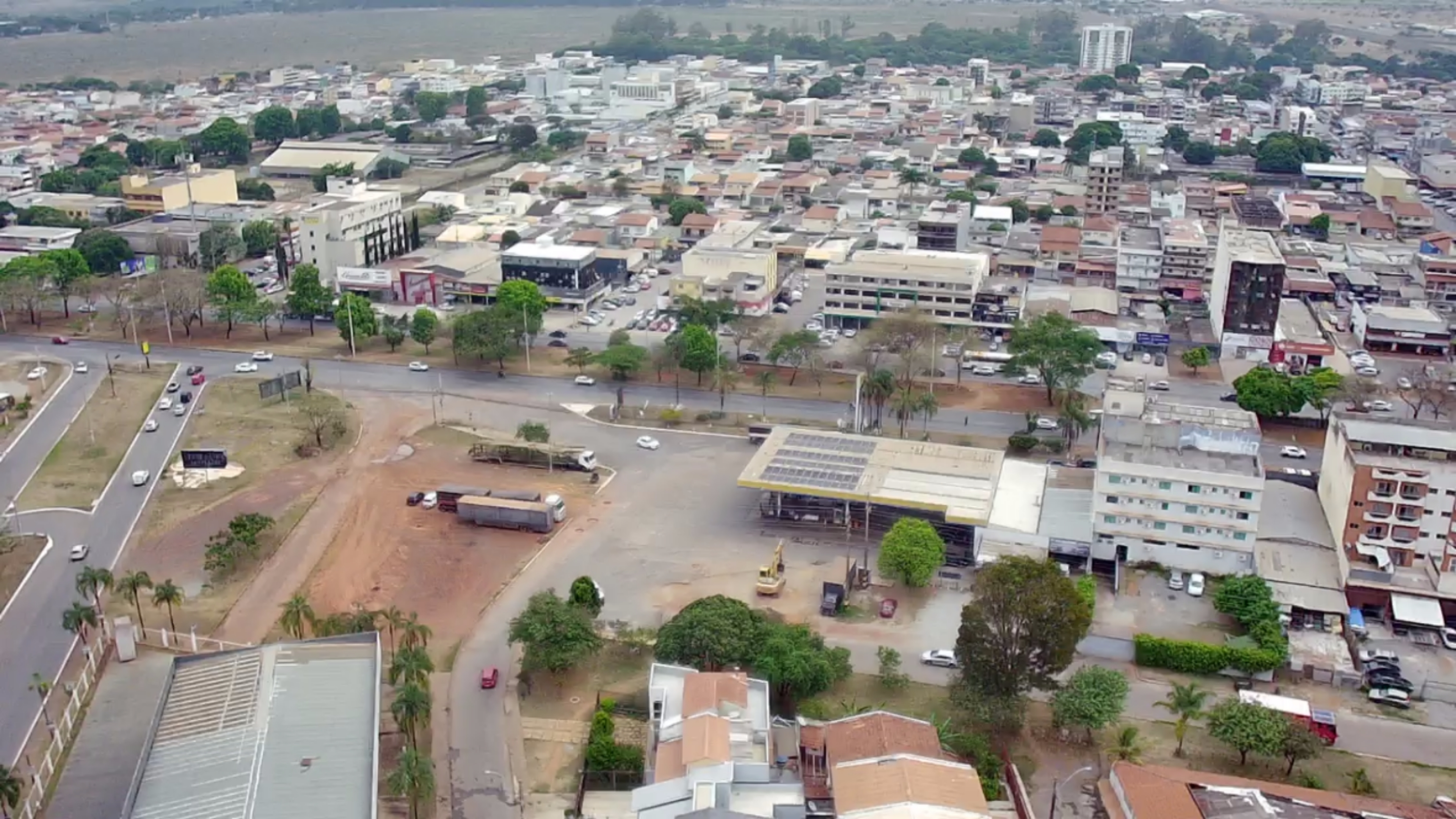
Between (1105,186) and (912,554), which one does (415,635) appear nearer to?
(912,554)

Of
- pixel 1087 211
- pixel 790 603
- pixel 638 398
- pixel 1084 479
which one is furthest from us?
pixel 1087 211

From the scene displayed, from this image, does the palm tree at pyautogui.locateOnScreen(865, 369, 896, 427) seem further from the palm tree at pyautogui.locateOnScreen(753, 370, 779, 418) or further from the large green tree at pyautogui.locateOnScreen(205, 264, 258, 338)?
the large green tree at pyautogui.locateOnScreen(205, 264, 258, 338)

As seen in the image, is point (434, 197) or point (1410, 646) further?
point (434, 197)

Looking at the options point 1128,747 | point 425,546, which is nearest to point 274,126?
point 425,546

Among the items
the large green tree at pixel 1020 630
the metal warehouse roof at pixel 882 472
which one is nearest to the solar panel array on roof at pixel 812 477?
the metal warehouse roof at pixel 882 472

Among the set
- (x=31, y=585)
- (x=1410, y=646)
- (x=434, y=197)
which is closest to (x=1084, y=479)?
(x=1410, y=646)

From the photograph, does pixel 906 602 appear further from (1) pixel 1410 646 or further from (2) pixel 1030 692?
(1) pixel 1410 646

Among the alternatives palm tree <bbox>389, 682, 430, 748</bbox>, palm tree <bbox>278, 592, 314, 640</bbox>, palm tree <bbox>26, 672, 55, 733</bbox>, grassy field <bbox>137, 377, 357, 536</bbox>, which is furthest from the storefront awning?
grassy field <bbox>137, 377, 357, 536</bbox>
